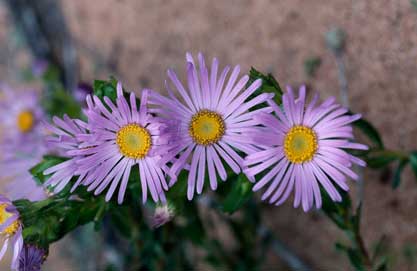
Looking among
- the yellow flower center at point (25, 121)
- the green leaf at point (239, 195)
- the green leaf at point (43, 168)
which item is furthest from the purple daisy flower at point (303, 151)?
the yellow flower center at point (25, 121)

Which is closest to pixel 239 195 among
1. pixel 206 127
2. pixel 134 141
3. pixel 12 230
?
pixel 206 127

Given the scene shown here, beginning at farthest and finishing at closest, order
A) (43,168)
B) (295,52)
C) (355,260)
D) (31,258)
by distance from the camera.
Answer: (295,52), (355,260), (43,168), (31,258)

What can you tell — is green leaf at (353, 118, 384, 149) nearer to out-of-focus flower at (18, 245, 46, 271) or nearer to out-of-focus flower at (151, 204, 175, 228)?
out-of-focus flower at (151, 204, 175, 228)

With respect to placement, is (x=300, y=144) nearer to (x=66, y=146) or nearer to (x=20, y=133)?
(x=66, y=146)

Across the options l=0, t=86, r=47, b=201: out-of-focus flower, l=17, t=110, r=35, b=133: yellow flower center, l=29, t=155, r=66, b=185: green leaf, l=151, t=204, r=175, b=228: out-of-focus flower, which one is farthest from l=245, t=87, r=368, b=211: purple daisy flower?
l=17, t=110, r=35, b=133: yellow flower center

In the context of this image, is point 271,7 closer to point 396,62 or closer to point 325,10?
point 325,10

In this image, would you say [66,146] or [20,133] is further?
[20,133]

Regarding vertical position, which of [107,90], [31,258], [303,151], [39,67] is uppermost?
[39,67]
